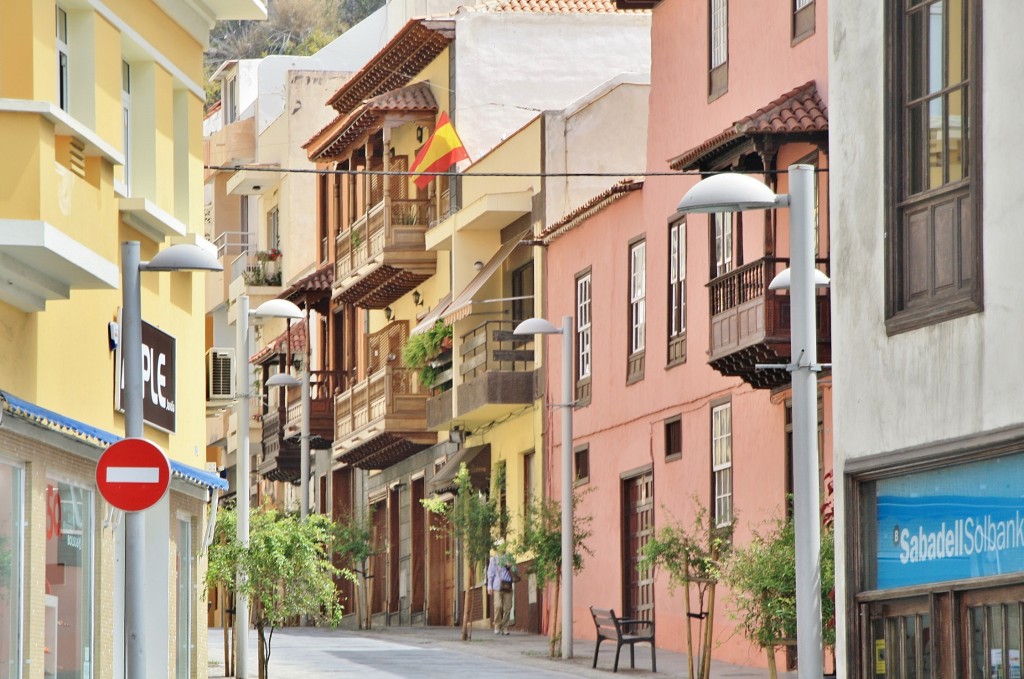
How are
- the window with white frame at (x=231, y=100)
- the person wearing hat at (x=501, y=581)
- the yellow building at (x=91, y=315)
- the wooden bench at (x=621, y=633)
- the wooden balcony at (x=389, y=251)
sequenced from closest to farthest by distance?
the yellow building at (x=91, y=315) → the wooden bench at (x=621, y=633) → the person wearing hat at (x=501, y=581) → the wooden balcony at (x=389, y=251) → the window with white frame at (x=231, y=100)

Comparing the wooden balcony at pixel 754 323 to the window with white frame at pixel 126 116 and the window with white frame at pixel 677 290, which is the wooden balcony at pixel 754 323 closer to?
the window with white frame at pixel 677 290

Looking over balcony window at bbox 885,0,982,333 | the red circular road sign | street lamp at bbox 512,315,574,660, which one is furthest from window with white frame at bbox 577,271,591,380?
the red circular road sign

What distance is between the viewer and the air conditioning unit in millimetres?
29641

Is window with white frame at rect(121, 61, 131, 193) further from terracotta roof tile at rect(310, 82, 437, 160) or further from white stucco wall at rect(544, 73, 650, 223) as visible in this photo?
terracotta roof tile at rect(310, 82, 437, 160)

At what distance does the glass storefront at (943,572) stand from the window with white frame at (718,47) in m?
15.8

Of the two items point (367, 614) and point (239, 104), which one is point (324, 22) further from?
point (367, 614)

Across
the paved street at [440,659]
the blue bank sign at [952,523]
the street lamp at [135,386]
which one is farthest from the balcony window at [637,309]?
the blue bank sign at [952,523]

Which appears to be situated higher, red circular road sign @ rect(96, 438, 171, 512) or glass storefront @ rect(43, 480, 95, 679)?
red circular road sign @ rect(96, 438, 171, 512)

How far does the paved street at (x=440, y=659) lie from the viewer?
28.8 m

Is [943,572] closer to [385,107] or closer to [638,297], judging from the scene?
[638,297]

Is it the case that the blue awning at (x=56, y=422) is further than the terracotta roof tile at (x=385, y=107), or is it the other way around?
the terracotta roof tile at (x=385, y=107)

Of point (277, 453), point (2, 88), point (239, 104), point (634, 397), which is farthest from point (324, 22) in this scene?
point (2, 88)

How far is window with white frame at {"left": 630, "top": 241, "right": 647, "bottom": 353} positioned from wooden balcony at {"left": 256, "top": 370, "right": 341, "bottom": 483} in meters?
17.0

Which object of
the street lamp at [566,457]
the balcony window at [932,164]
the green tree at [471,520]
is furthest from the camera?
the green tree at [471,520]
